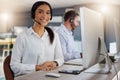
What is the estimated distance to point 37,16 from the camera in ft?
6.23

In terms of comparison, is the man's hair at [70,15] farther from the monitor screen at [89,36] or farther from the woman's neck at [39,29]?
the monitor screen at [89,36]

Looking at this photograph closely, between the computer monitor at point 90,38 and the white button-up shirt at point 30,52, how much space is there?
0.53 metres

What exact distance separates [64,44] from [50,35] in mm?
592

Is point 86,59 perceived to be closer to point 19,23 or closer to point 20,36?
point 20,36

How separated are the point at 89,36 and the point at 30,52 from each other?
692mm

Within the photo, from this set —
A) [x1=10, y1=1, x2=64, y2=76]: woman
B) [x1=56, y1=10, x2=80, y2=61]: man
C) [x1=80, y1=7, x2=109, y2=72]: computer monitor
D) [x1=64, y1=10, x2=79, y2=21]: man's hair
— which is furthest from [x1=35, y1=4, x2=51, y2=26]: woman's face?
[x1=64, y1=10, x2=79, y2=21]: man's hair

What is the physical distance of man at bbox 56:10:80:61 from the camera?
2549 millimetres

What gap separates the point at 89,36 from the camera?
136cm

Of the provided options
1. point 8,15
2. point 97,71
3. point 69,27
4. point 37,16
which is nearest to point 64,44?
point 69,27

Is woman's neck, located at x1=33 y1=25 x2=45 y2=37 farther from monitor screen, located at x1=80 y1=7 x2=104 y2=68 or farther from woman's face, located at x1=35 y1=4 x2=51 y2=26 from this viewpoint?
monitor screen, located at x1=80 y1=7 x2=104 y2=68

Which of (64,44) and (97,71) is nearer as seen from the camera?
(97,71)

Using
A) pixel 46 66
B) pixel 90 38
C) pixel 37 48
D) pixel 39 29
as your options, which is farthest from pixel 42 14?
pixel 90 38

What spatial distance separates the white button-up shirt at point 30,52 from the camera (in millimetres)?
1785

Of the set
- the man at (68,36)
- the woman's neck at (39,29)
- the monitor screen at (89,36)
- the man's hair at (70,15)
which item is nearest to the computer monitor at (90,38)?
the monitor screen at (89,36)
